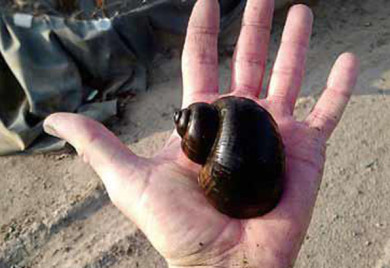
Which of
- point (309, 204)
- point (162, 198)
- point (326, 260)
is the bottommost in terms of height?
point (326, 260)

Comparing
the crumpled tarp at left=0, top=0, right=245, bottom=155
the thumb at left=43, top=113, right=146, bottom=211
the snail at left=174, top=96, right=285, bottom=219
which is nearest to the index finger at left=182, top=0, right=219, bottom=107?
the snail at left=174, top=96, right=285, bottom=219

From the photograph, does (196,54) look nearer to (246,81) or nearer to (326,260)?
(246,81)

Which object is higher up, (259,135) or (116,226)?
(259,135)

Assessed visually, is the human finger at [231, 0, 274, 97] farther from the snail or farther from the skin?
the snail

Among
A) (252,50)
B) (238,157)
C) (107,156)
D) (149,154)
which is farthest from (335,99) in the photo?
(149,154)

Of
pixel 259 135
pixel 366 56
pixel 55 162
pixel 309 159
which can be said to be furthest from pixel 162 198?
pixel 366 56

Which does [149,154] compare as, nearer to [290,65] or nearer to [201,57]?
[201,57]
